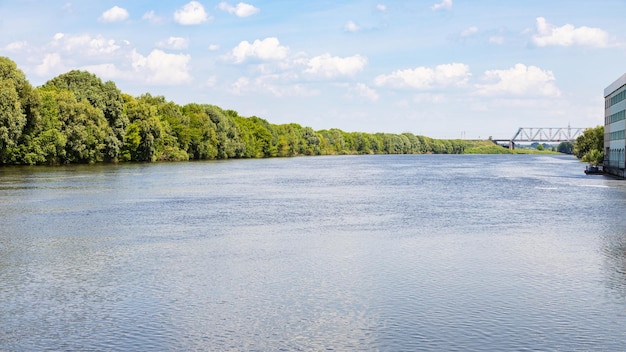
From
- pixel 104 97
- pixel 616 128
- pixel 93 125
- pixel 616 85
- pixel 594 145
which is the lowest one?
pixel 594 145

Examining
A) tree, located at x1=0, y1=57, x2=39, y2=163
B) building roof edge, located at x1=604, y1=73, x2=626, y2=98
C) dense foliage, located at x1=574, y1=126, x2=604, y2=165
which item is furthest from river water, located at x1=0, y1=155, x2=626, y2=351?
dense foliage, located at x1=574, y1=126, x2=604, y2=165

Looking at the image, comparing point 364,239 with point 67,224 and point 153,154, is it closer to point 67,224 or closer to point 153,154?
point 67,224

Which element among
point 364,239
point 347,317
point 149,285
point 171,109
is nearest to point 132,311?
point 149,285

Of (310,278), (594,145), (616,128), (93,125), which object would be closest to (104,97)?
(93,125)

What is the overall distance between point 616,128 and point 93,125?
69563 mm

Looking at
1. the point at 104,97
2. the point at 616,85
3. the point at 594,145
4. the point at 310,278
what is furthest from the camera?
the point at 594,145

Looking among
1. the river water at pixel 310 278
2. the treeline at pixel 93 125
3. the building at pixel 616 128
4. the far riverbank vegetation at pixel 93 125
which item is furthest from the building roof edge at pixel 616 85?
the treeline at pixel 93 125

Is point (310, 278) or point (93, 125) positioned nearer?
point (310, 278)

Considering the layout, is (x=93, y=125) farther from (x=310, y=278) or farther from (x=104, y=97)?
(x=310, y=278)

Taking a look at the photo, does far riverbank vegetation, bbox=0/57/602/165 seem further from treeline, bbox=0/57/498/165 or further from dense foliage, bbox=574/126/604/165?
dense foliage, bbox=574/126/604/165

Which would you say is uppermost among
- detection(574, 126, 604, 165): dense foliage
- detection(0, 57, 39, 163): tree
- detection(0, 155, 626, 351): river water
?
detection(0, 57, 39, 163): tree

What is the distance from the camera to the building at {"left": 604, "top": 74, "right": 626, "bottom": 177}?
83.9 m

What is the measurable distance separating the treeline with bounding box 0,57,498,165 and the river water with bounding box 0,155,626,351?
166 feet

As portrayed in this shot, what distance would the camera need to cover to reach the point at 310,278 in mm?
20312
